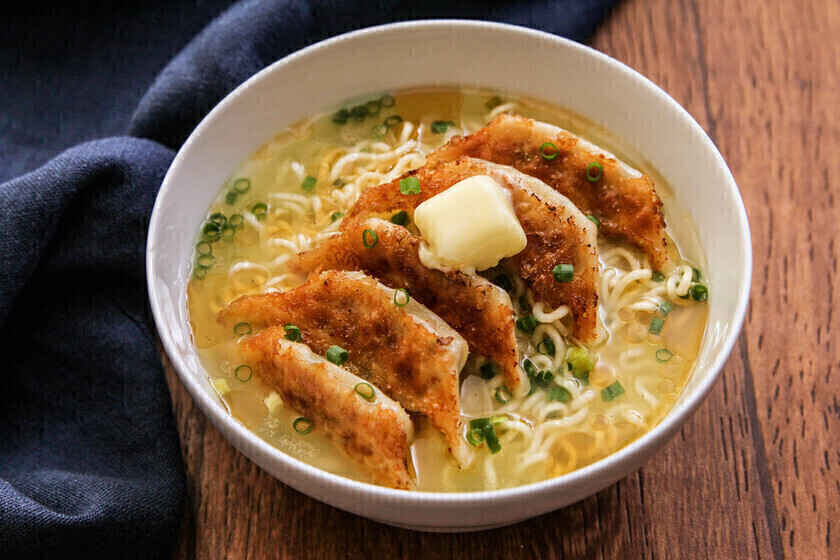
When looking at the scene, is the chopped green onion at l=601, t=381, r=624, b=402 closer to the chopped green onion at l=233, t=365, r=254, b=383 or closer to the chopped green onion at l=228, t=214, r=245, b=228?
the chopped green onion at l=233, t=365, r=254, b=383

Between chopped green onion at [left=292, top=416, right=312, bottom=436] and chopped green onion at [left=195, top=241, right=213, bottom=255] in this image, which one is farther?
chopped green onion at [left=195, top=241, right=213, bottom=255]

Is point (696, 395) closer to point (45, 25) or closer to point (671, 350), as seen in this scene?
point (671, 350)

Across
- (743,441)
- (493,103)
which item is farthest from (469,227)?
(743,441)

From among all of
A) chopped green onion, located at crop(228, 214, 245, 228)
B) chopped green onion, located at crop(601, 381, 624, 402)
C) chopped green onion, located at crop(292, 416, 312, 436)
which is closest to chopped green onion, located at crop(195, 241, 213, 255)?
chopped green onion, located at crop(228, 214, 245, 228)

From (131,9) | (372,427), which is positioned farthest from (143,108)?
(372,427)

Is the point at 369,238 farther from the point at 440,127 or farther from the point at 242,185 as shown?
the point at 440,127

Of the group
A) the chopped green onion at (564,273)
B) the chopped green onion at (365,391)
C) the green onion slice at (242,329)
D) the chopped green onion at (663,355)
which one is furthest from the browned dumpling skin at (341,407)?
the chopped green onion at (663,355)

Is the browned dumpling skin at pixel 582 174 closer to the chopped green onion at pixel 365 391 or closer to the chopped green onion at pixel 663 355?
the chopped green onion at pixel 663 355
